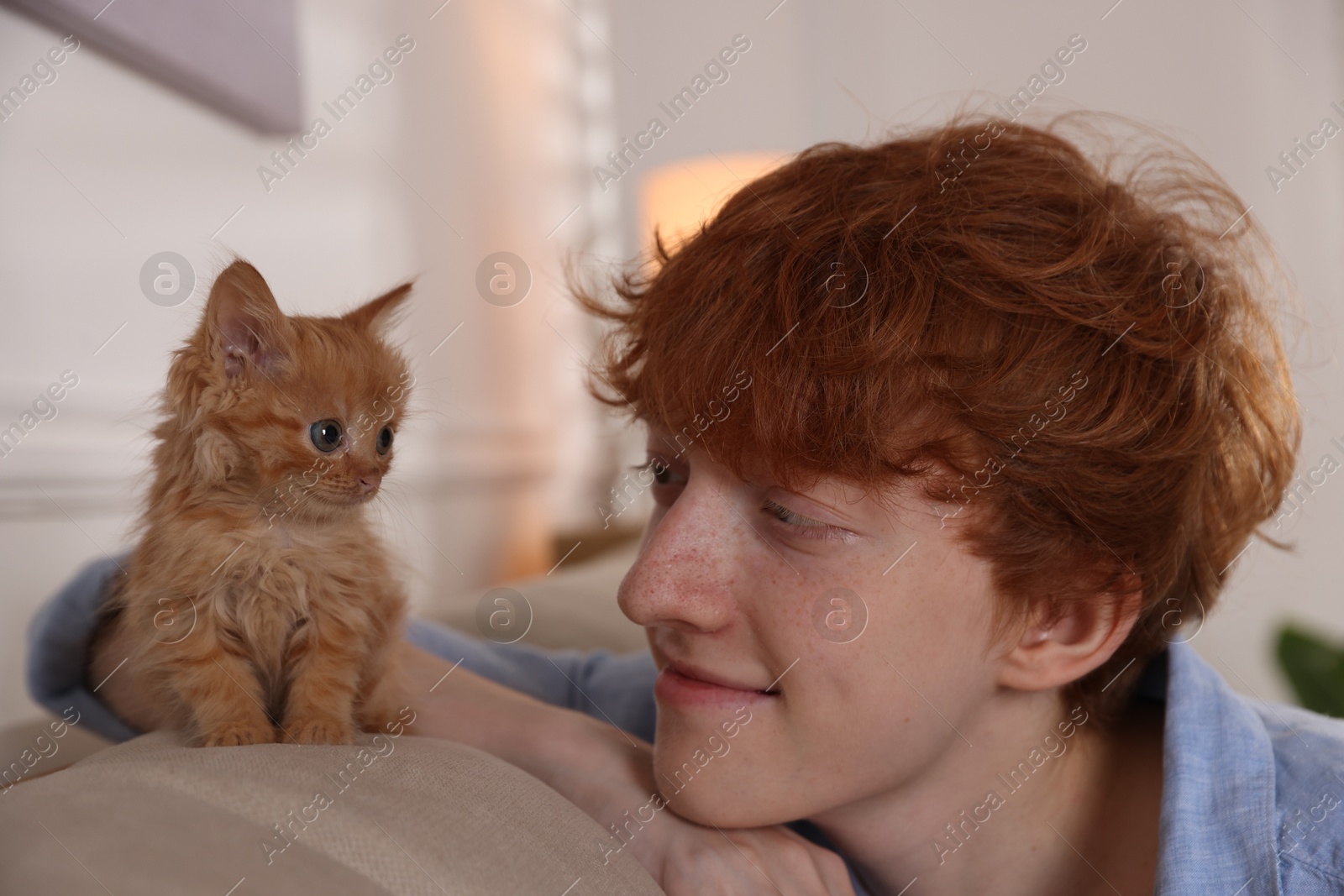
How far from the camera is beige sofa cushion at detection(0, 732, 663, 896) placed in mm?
558

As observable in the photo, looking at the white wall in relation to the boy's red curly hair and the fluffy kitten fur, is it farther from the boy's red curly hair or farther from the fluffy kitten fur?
the boy's red curly hair

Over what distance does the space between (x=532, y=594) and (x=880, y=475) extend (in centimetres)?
119

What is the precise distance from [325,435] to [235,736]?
0.81 ft

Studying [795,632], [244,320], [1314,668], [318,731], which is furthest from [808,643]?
[1314,668]

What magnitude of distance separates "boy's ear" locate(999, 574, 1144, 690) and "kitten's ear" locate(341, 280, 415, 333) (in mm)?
764

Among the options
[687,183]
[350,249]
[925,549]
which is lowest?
[925,549]

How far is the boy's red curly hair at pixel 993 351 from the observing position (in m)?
0.92

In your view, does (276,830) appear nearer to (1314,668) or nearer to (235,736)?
(235,736)

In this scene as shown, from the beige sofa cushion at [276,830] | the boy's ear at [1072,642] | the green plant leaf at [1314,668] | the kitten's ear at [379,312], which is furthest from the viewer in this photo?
the green plant leaf at [1314,668]

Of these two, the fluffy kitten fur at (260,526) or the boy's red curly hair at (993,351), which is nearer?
the fluffy kitten fur at (260,526)

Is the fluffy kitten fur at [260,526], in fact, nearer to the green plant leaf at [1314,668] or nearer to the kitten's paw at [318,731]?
the kitten's paw at [318,731]

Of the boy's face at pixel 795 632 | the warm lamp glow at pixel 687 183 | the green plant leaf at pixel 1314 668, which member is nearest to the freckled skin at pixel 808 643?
the boy's face at pixel 795 632

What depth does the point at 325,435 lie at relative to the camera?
0.67 meters

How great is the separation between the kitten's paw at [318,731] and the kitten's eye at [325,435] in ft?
0.73
